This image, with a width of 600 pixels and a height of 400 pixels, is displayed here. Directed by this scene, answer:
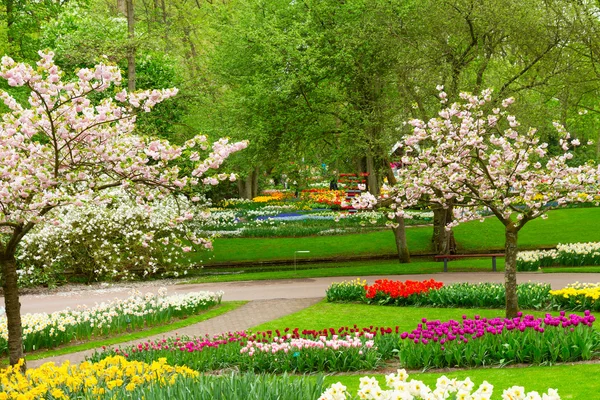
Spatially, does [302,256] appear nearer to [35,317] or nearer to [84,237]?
[84,237]

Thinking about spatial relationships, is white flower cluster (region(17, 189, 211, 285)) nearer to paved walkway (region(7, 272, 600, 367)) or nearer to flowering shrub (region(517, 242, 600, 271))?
paved walkway (region(7, 272, 600, 367))

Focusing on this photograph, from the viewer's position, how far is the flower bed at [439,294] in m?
13.7

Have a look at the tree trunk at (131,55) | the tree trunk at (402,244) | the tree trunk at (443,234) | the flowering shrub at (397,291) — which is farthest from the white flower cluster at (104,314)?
the tree trunk at (131,55)

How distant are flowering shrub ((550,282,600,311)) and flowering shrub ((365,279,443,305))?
284cm

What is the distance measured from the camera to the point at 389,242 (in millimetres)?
27875

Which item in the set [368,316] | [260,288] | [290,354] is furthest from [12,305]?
[260,288]

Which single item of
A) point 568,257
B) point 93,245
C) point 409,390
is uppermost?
point 93,245

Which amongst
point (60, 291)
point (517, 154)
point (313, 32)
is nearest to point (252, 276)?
point (60, 291)

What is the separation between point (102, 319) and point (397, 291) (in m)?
6.57

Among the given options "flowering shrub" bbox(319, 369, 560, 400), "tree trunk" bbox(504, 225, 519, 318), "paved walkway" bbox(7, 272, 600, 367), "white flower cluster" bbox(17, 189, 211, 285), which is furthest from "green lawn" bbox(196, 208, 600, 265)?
"flowering shrub" bbox(319, 369, 560, 400)

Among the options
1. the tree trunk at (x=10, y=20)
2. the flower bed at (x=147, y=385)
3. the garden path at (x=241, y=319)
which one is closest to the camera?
the flower bed at (x=147, y=385)

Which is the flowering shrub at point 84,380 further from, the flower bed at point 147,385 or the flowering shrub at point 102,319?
the flowering shrub at point 102,319

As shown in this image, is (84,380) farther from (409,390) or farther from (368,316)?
(368,316)

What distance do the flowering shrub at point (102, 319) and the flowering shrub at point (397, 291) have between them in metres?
4.08
